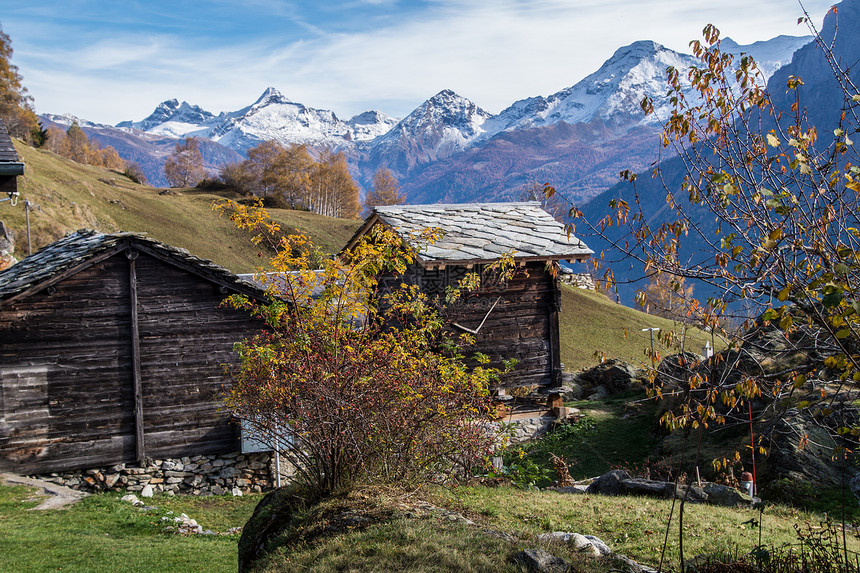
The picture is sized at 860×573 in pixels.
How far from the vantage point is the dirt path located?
1226cm

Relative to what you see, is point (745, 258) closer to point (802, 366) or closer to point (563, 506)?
point (802, 366)

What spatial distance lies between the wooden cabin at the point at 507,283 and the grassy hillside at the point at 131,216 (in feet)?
75.7

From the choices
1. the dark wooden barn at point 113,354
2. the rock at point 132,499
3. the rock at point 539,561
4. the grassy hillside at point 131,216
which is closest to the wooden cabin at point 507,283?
the dark wooden barn at point 113,354

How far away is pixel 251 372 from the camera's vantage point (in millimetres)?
7680

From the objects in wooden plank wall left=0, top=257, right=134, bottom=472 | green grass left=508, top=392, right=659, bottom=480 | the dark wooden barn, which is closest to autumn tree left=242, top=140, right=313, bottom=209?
the dark wooden barn

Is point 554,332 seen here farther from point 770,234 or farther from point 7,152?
point 770,234

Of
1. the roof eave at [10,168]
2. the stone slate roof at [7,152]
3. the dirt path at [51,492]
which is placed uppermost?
the stone slate roof at [7,152]

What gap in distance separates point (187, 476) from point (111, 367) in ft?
10.5

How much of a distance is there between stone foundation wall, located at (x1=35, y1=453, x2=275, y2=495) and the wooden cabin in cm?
613

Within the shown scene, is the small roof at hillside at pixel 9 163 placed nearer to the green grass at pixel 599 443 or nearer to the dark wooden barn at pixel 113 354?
the dark wooden barn at pixel 113 354

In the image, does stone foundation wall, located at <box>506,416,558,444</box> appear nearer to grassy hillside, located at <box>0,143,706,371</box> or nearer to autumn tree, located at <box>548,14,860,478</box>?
autumn tree, located at <box>548,14,860,478</box>

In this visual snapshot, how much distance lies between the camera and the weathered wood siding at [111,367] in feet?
45.8

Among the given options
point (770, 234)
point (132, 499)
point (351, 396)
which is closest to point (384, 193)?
point (132, 499)

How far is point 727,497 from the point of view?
382 inches
